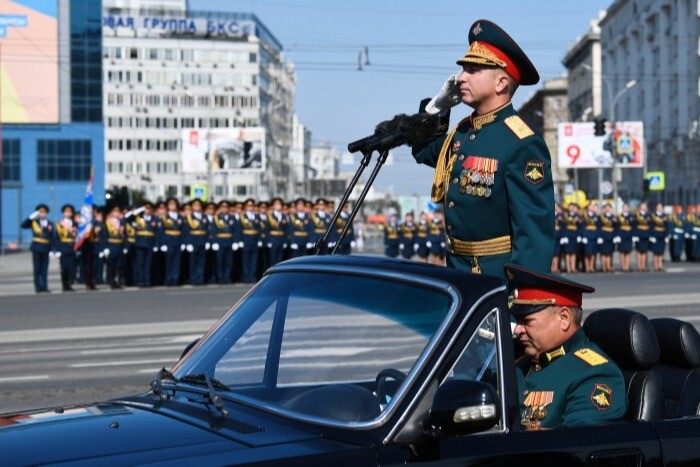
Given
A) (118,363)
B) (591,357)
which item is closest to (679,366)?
(591,357)

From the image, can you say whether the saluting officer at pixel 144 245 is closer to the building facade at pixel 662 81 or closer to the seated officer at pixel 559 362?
the seated officer at pixel 559 362

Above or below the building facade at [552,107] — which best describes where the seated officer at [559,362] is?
below

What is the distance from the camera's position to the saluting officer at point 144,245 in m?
28.4

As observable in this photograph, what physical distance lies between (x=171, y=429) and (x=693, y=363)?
217 cm

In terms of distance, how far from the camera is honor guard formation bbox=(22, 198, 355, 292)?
2788 centimetres

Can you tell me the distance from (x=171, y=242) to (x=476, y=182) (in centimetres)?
2395

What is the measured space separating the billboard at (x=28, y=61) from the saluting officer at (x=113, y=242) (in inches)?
2739

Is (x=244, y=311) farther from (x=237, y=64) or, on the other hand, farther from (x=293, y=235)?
(x=237, y=64)

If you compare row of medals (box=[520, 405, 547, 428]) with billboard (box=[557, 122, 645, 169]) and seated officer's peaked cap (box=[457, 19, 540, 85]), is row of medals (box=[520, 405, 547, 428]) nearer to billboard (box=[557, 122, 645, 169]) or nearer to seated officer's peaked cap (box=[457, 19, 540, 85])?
seated officer's peaked cap (box=[457, 19, 540, 85])

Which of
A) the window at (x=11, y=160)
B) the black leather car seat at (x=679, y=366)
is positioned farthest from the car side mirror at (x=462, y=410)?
the window at (x=11, y=160)

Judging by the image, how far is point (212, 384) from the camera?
13.5 ft

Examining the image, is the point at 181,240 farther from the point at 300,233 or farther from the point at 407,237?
the point at 407,237

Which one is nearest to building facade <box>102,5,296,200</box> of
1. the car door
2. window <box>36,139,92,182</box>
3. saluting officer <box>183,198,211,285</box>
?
window <box>36,139,92,182</box>

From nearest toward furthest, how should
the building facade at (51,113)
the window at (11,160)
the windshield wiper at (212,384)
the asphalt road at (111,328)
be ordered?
1. the windshield wiper at (212,384)
2. the asphalt road at (111,328)
3. the building facade at (51,113)
4. the window at (11,160)
